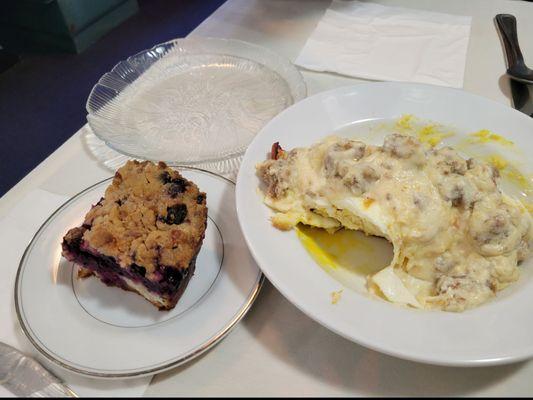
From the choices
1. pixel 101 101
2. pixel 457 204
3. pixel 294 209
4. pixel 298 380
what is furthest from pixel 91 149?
pixel 457 204

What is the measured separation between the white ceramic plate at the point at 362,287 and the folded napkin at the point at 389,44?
0.36 m

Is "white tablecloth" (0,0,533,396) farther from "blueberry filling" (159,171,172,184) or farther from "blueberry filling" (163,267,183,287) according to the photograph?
"blueberry filling" (159,171,172,184)

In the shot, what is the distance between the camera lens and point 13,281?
92cm

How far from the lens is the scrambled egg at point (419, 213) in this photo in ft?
2.50

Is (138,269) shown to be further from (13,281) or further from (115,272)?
(13,281)

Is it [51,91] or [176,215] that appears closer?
[176,215]

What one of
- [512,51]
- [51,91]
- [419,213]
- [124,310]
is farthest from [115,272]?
[51,91]

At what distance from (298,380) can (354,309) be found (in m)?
0.17

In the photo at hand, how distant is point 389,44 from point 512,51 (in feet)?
1.32

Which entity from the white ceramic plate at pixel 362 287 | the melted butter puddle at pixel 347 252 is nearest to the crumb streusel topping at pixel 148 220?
the white ceramic plate at pixel 362 287

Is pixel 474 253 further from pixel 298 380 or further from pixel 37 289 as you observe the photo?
pixel 37 289

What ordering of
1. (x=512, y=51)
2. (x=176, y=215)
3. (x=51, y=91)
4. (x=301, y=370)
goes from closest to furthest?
(x=301, y=370) < (x=176, y=215) < (x=512, y=51) < (x=51, y=91)

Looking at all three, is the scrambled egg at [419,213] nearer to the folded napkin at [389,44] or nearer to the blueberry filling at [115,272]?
the blueberry filling at [115,272]

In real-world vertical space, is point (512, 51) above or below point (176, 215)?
below
